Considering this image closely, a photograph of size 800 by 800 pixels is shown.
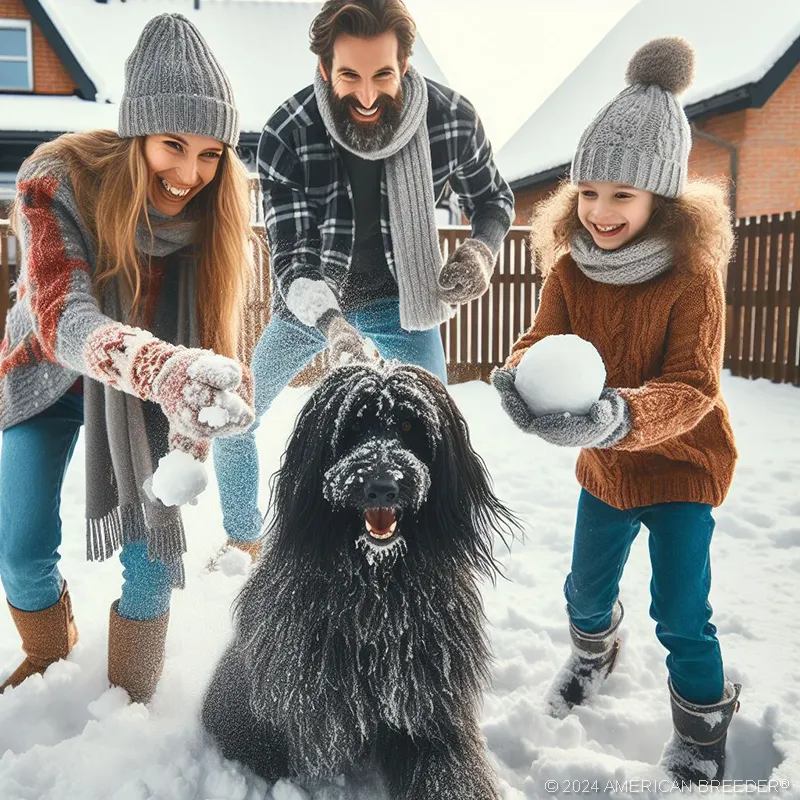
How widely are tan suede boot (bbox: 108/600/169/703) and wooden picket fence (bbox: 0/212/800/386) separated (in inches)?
212

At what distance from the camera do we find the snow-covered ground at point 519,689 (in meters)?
1.71

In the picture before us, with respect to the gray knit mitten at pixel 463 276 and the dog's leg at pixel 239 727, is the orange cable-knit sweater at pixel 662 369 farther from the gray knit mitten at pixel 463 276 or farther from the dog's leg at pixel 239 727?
the dog's leg at pixel 239 727

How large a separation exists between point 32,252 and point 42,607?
40.5 inches

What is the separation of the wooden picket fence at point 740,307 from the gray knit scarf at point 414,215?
469 centimetres

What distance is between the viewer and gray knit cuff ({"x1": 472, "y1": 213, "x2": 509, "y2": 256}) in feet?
8.30

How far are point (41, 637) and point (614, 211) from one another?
2004 mm

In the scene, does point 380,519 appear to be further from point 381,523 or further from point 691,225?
point 691,225

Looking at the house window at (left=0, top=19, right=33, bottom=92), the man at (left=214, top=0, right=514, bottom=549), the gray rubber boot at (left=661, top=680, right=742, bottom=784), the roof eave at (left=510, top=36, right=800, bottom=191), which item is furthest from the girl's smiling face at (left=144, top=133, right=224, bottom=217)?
the house window at (left=0, top=19, right=33, bottom=92)

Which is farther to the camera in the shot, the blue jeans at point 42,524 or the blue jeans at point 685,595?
the blue jeans at point 42,524

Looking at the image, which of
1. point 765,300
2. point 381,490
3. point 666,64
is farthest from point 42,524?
point 765,300

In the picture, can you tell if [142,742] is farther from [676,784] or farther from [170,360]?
[676,784]

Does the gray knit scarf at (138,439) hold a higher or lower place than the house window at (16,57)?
lower

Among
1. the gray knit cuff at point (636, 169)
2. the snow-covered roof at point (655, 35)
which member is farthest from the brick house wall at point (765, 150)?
the gray knit cuff at point (636, 169)

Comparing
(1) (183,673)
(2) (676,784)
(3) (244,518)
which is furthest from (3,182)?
(2) (676,784)
